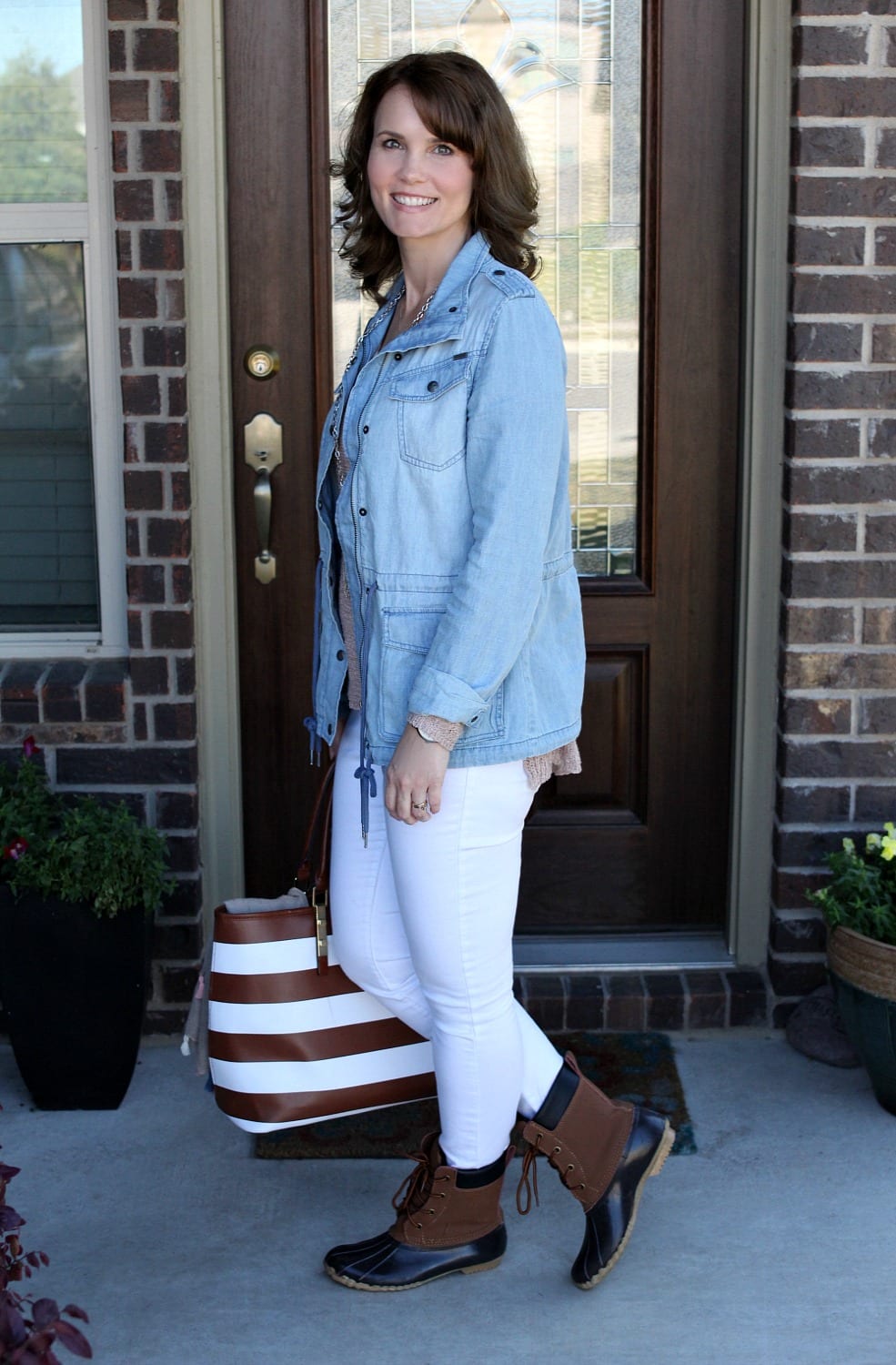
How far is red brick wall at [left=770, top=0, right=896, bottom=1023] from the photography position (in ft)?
9.75

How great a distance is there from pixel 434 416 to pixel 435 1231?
1.30 meters

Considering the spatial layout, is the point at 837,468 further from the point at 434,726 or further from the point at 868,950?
the point at 434,726

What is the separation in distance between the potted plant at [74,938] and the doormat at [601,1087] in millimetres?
374

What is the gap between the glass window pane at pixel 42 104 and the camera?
10.3 feet

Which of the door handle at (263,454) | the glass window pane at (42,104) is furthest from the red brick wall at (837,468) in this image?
the glass window pane at (42,104)

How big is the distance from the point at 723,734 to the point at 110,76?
1.90 metres

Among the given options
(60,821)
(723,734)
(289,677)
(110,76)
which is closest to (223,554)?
(289,677)

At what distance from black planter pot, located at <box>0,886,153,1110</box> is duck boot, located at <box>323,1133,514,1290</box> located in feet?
2.51

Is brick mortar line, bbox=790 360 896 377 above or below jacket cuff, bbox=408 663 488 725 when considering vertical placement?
above

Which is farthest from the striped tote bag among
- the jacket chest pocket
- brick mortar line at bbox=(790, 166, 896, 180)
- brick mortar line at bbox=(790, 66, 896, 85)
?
brick mortar line at bbox=(790, 66, 896, 85)

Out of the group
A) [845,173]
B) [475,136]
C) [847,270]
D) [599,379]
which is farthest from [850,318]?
[475,136]

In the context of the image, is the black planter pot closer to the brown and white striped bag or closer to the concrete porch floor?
the concrete porch floor

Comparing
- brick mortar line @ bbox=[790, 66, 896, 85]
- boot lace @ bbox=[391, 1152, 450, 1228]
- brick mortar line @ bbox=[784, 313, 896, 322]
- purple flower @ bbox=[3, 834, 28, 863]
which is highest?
brick mortar line @ bbox=[790, 66, 896, 85]

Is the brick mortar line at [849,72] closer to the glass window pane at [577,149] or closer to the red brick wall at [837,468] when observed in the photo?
the red brick wall at [837,468]
